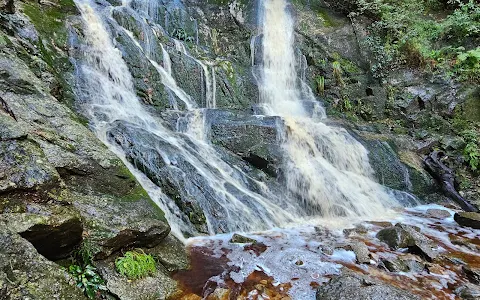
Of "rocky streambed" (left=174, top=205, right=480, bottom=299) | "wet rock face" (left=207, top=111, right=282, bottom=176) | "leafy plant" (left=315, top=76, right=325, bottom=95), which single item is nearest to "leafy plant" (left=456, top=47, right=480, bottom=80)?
"leafy plant" (left=315, top=76, right=325, bottom=95)

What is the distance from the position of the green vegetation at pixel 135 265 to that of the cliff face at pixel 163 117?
0.11 m

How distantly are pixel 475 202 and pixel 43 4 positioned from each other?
1413 centimetres

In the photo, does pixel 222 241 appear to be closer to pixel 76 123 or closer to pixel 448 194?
pixel 76 123

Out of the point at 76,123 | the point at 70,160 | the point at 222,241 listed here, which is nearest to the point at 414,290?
the point at 222,241

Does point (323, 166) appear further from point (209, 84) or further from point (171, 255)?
point (171, 255)

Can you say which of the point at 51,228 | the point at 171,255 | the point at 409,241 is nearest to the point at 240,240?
the point at 171,255

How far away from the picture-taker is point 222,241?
578 cm

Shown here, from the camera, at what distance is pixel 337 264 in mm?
5027

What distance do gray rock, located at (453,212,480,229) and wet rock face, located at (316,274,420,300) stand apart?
4.16 m

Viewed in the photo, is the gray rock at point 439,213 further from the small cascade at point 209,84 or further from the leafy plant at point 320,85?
the small cascade at point 209,84

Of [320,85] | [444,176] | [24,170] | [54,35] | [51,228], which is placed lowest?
[444,176]

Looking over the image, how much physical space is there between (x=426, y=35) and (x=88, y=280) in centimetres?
1464

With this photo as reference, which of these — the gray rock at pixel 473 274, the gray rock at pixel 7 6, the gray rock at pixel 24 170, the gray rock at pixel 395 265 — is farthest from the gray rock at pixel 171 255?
the gray rock at pixel 7 6

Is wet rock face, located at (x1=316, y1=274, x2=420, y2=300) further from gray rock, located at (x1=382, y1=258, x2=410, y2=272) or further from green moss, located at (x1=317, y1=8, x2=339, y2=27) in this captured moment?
green moss, located at (x1=317, y1=8, x2=339, y2=27)
